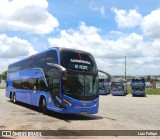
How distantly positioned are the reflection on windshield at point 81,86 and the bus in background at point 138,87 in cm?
3594

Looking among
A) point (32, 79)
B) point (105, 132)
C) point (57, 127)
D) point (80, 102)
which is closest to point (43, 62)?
point (32, 79)

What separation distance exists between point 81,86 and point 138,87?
37.0m

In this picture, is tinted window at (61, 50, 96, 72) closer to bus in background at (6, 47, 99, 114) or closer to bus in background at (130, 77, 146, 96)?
bus in background at (6, 47, 99, 114)

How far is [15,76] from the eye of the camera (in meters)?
27.3

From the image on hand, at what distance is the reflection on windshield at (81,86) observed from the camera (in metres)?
16.8

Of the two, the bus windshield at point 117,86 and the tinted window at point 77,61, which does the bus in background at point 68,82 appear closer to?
the tinted window at point 77,61

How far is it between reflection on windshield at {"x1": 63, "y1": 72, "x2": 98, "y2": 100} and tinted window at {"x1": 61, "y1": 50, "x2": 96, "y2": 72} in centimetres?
38

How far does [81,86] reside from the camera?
1719 centimetres

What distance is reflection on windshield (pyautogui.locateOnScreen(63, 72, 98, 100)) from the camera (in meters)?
16.8

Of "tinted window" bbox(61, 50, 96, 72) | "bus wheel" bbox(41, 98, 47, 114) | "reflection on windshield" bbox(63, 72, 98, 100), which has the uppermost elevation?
"tinted window" bbox(61, 50, 96, 72)

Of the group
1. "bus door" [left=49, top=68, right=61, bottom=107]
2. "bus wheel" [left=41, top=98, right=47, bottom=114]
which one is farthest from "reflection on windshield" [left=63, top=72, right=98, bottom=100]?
"bus wheel" [left=41, top=98, right=47, bottom=114]

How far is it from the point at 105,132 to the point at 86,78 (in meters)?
5.29

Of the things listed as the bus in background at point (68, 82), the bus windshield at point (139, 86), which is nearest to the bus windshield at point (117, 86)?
the bus windshield at point (139, 86)

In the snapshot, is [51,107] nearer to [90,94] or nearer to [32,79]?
[90,94]
